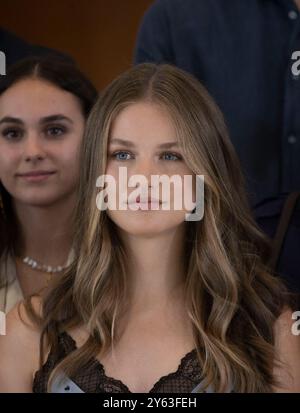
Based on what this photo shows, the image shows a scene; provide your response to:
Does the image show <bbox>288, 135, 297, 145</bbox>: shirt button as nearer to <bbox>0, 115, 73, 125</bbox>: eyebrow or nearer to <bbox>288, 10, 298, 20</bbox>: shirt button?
<bbox>288, 10, 298, 20</bbox>: shirt button

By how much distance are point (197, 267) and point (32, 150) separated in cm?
34

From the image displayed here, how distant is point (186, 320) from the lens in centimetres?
120

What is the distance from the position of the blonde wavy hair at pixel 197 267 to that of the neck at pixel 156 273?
2cm

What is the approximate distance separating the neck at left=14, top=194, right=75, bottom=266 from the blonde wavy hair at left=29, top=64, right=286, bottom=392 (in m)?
0.19

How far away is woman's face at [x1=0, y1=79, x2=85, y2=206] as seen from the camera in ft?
4.27

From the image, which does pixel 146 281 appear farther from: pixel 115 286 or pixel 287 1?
pixel 287 1

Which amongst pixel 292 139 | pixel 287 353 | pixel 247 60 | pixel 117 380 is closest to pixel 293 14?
pixel 247 60

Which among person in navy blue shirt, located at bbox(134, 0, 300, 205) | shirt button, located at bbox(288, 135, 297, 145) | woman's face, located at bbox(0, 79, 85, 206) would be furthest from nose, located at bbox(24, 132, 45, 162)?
shirt button, located at bbox(288, 135, 297, 145)

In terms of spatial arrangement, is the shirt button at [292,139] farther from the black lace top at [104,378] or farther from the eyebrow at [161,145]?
the black lace top at [104,378]

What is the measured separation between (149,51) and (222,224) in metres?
0.36

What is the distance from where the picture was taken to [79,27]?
1318mm
